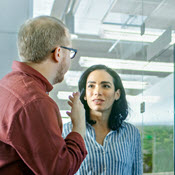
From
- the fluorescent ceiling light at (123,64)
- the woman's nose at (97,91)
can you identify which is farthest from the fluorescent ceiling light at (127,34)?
the woman's nose at (97,91)

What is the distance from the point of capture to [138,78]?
291 cm

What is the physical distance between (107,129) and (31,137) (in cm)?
114

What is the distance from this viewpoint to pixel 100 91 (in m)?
2.48

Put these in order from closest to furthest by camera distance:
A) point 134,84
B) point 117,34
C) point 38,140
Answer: point 38,140
point 134,84
point 117,34

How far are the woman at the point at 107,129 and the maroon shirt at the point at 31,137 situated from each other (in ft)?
2.83

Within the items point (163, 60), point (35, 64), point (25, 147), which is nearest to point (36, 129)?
point (25, 147)

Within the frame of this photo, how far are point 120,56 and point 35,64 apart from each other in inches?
55.5

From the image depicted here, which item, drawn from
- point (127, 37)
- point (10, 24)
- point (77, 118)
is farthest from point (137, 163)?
point (10, 24)

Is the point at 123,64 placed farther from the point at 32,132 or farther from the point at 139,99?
the point at 32,132

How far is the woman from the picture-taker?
2.27 m

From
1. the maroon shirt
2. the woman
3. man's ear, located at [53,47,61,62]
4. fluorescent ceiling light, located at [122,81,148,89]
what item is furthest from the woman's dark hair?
the maroon shirt

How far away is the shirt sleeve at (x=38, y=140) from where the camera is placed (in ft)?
4.49

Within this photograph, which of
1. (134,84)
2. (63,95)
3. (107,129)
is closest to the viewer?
(107,129)

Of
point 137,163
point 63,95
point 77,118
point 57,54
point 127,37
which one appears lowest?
point 137,163
